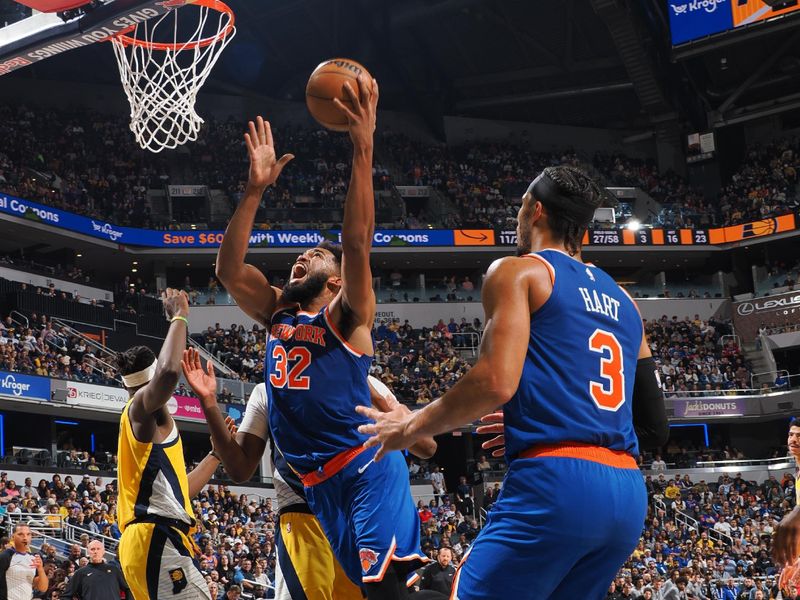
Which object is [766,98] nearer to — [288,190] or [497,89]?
[497,89]

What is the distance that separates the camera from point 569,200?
3734mm

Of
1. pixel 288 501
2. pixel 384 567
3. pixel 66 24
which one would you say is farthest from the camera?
pixel 66 24

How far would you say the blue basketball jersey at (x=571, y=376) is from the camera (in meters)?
3.44

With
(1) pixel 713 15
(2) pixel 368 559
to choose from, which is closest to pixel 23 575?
(2) pixel 368 559

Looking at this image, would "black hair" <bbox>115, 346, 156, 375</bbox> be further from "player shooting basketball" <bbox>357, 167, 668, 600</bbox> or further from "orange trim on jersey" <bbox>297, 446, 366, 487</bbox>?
"player shooting basketball" <bbox>357, 167, 668, 600</bbox>

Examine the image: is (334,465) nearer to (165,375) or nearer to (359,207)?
(359,207)

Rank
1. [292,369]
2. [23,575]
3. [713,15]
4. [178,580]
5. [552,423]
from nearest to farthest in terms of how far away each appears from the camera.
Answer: [552,423] → [292,369] → [178,580] → [23,575] → [713,15]

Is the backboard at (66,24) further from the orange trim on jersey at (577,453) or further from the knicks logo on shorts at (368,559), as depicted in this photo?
the orange trim on jersey at (577,453)

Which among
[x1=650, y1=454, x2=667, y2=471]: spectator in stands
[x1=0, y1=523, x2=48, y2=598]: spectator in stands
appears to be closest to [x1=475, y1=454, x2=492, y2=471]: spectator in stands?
[x1=650, y1=454, x2=667, y2=471]: spectator in stands

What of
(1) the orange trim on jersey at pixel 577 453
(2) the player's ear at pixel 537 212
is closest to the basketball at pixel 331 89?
(2) the player's ear at pixel 537 212

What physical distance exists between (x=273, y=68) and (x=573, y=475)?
44.3 meters

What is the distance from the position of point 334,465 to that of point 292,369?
0.52m

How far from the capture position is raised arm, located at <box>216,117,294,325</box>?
521 cm

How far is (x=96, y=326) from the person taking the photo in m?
31.3
